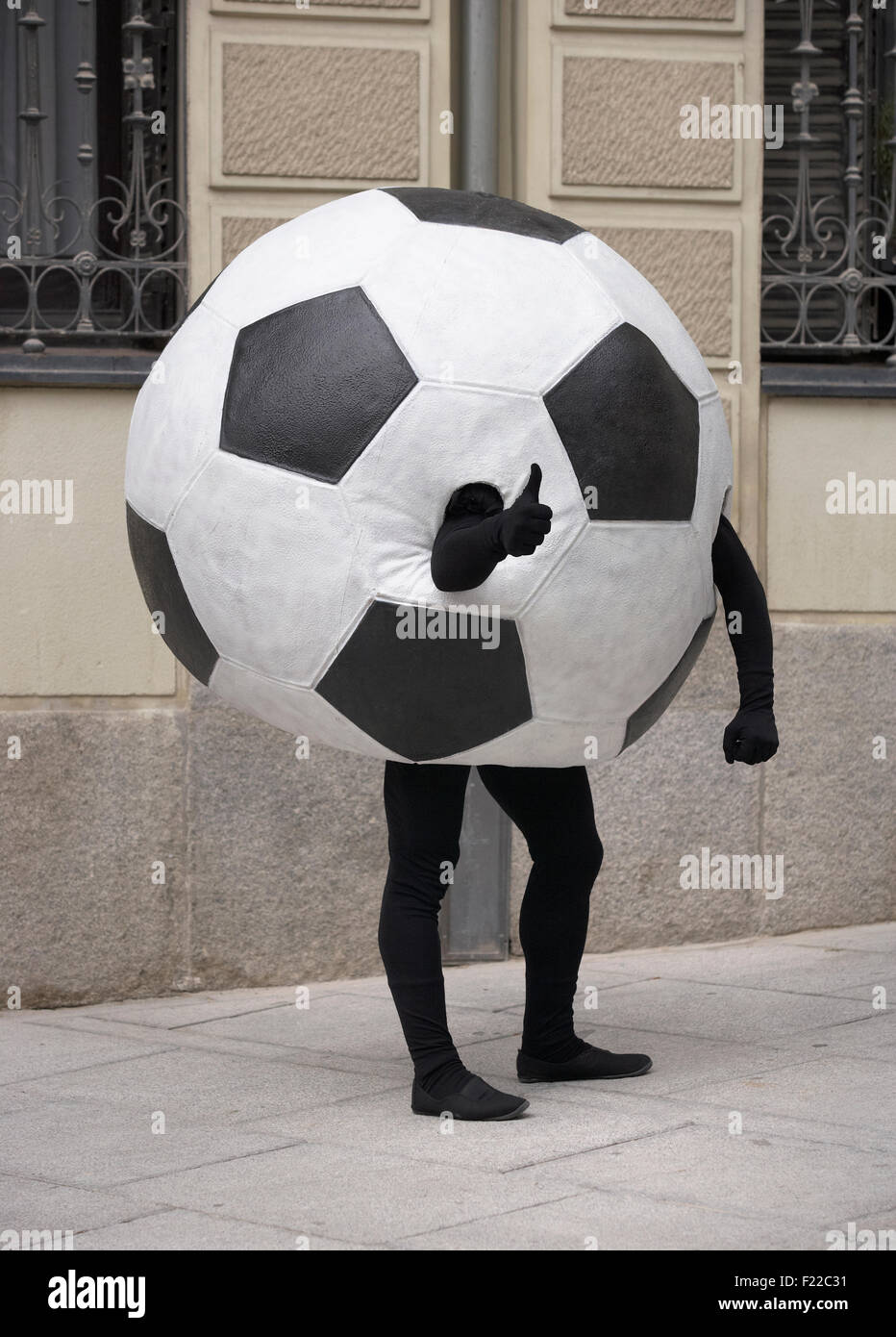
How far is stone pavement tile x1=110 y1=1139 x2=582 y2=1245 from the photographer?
3361mm

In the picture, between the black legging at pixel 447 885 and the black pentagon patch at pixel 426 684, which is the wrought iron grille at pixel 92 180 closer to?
the black legging at pixel 447 885

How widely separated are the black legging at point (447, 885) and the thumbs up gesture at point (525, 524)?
0.77 m

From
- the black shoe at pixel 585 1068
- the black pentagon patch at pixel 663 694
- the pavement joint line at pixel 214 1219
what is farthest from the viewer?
the black shoe at pixel 585 1068

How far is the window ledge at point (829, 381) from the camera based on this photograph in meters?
6.30

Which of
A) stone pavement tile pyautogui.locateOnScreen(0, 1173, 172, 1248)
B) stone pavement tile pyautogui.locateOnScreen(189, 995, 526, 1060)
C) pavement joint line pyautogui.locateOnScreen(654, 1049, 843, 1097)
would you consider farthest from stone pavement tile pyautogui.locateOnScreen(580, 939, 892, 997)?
stone pavement tile pyautogui.locateOnScreen(0, 1173, 172, 1248)

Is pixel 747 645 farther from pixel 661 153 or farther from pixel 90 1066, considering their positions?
pixel 661 153

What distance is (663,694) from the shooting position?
13.0 feet

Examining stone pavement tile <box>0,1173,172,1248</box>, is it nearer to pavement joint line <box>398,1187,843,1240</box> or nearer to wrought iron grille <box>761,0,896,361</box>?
pavement joint line <box>398,1187,843,1240</box>

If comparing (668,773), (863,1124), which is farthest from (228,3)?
(863,1124)

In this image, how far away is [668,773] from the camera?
6203 mm

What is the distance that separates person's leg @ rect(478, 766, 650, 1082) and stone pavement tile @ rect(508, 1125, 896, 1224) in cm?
54

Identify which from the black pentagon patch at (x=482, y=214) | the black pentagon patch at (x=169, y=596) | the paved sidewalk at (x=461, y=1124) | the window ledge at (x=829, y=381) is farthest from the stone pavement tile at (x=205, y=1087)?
the window ledge at (x=829, y=381)

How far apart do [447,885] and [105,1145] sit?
0.97 m

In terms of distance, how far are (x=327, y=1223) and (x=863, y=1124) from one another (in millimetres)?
1323
